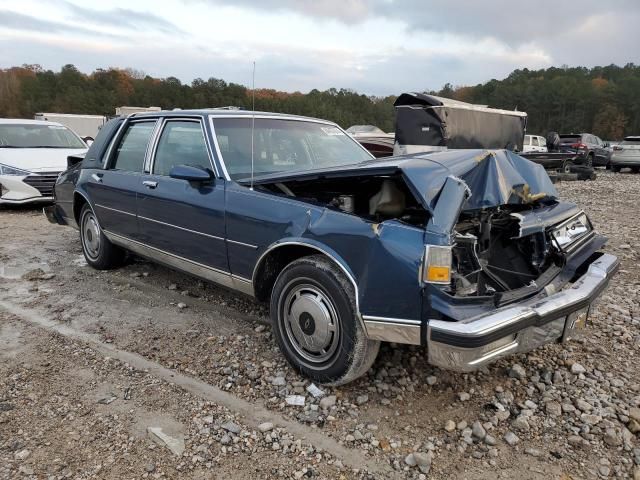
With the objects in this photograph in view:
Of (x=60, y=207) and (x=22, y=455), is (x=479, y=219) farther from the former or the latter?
(x=60, y=207)

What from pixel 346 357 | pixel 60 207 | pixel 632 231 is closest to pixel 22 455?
pixel 346 357

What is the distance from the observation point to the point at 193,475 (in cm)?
217

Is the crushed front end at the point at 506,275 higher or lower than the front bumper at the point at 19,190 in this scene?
higher

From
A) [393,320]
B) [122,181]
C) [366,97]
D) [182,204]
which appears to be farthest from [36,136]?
[366,97]

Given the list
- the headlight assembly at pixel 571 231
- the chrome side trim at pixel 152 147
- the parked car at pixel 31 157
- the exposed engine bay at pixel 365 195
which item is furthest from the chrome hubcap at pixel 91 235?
the headlight assembly at pixel 571 231

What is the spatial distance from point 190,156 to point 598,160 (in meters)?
23.9

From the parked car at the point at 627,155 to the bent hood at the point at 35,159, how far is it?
2121cm

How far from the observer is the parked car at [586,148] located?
20.6 metres

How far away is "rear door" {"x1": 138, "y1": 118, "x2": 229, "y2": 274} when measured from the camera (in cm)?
341

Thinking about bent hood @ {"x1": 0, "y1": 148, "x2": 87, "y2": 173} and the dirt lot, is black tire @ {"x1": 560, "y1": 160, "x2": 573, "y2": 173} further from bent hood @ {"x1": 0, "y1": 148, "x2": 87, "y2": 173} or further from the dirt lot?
bent hood @ {"x1": 0, "y1": 148, "x2": 87, "y2": 173}

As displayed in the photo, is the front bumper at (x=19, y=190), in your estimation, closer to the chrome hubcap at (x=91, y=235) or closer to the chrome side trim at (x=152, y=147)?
the chrome hubcap at (x=91, y=235)

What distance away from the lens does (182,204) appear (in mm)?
3650

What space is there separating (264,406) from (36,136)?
945cm

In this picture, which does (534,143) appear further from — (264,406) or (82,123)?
(82,123)
